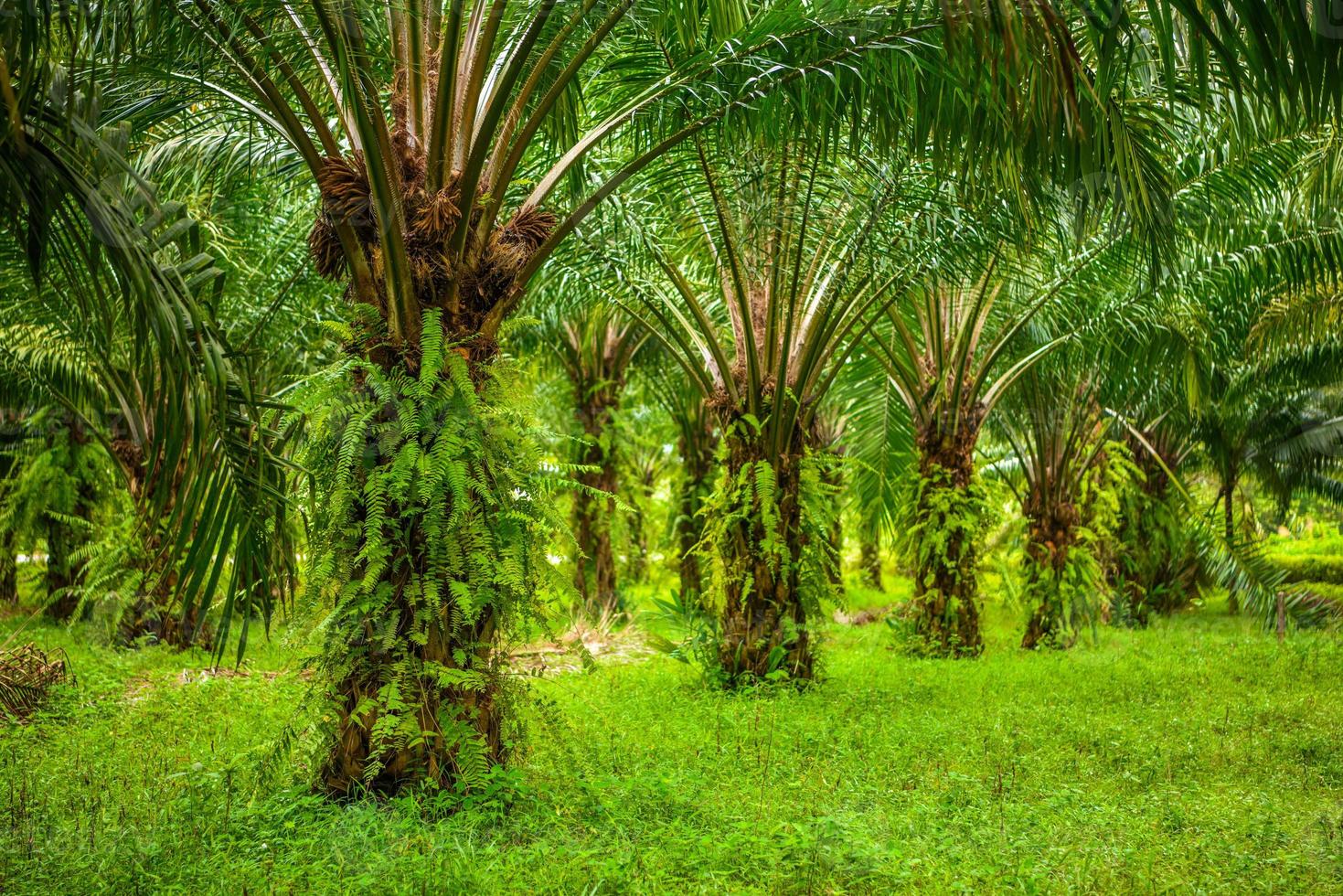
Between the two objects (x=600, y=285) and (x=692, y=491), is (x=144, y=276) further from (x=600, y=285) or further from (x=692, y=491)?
(x=692, y=491)

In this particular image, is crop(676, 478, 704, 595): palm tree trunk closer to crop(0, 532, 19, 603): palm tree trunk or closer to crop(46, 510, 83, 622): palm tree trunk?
crop(46, 510, 83, 622): palm tree trunk

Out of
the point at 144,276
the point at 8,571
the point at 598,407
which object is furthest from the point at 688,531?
the point at 144,276

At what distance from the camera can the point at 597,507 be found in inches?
530

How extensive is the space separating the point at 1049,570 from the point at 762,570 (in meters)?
4.94

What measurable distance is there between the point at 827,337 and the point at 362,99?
4.79m

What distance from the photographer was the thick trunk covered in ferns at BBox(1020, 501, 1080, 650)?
11672 mm

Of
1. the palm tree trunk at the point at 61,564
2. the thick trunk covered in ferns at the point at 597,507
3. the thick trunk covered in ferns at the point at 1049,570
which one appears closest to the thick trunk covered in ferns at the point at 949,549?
the thick trunk covered in ferns at the point at 1049,570

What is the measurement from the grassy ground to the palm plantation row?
0.54m

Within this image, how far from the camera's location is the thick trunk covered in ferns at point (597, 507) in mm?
13672

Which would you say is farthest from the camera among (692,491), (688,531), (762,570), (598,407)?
(688,531)

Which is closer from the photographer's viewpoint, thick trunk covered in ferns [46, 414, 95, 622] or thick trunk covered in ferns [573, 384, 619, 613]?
thick trunk covered in ferns [46, 414, 95, 622]

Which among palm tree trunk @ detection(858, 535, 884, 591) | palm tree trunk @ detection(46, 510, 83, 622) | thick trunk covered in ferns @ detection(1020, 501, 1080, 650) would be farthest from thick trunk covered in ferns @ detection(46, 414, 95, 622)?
palm tree trunk @ detection(858, 535, 884, 591)

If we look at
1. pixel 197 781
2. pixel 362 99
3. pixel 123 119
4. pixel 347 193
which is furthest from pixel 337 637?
pixel 123 119

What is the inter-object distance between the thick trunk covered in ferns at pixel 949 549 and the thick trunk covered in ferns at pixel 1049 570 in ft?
3.92
